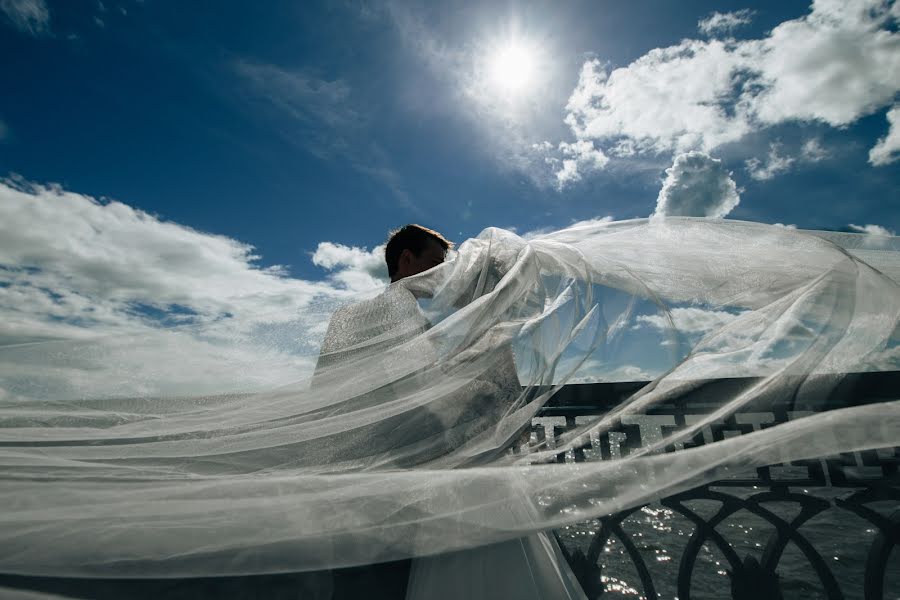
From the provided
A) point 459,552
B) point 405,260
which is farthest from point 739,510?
point 405,260

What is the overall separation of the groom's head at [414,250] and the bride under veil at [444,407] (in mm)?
421

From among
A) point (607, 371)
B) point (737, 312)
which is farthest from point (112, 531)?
point (737, 312)

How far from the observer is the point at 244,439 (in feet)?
4.44

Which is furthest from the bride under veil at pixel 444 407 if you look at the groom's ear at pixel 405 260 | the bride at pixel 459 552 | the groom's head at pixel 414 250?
the groom's ear at pixel 405 260

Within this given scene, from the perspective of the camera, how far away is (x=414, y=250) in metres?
2.53

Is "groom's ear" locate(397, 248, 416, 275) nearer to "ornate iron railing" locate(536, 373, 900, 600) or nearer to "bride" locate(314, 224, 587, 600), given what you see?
"bride" locate(314, 224, 587, 600)

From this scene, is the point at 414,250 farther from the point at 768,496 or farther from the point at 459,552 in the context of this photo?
the point at 768,496

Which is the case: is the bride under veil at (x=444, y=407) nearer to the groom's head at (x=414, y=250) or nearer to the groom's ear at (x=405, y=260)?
the groom's head at (x=414, y=250)

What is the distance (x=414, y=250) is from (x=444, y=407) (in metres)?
1.26

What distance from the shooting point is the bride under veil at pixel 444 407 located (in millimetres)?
962

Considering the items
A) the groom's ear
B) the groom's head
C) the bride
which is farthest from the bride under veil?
the groom's ear

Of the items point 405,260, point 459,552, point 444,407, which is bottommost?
point 459,552

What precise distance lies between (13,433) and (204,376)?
55 centimetres

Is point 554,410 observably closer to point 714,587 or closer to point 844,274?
point 844,274
